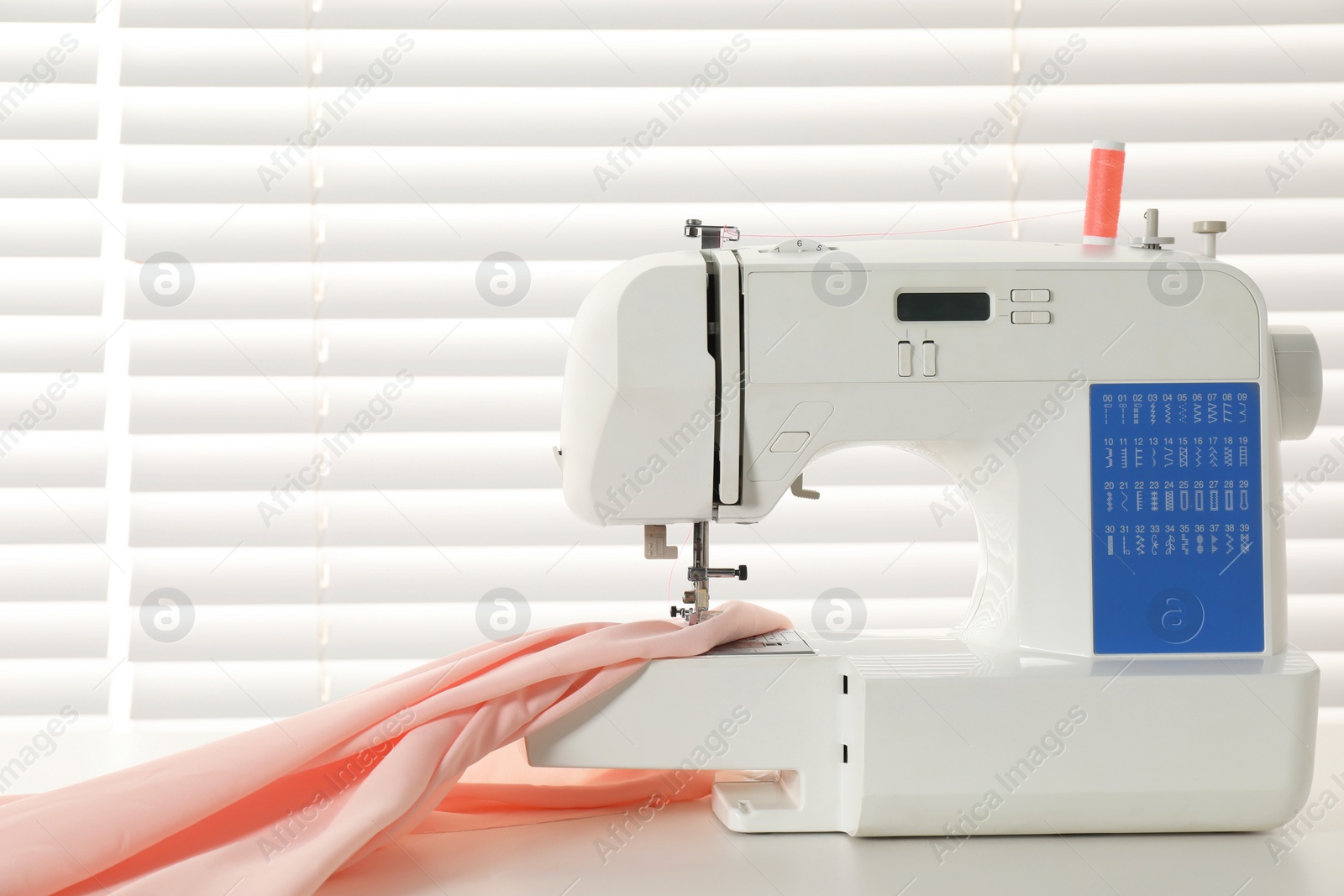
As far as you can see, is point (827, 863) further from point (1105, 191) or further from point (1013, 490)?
point (1105, 191)

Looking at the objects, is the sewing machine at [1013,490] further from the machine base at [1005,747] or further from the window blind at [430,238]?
the window blind at [430,238]

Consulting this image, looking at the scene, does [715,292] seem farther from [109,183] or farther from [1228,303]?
[109,183]

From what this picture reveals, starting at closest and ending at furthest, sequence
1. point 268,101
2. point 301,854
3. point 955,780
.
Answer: point 301,854, point 955,780, point 268,101

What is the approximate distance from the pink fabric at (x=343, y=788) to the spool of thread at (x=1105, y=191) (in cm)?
57

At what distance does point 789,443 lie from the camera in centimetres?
102

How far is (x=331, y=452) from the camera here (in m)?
1.78

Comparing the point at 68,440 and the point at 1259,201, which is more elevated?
the point at 1259,201

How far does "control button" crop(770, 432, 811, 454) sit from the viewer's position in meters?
1.02

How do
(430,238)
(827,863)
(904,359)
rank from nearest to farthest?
(827,863), (904,359), (430,238)

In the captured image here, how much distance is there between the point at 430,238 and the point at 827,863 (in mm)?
1262

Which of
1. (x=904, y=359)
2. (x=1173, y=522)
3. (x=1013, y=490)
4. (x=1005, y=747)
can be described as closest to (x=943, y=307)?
(x=904, y=359)

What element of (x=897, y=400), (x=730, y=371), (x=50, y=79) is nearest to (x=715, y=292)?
(x=730, y=371)

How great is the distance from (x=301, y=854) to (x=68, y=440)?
128cm

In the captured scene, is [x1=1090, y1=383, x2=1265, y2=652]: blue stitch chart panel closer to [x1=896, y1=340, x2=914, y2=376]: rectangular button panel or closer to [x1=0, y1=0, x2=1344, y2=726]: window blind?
[x1=896, y1=340, x2=914, y2=376]: rectangular button panel
